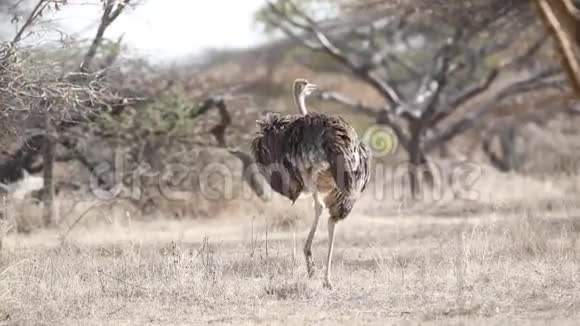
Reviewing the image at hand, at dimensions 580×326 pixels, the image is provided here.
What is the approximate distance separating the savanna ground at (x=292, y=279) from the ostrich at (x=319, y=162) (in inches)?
22.8

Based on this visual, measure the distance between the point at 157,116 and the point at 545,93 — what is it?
44.3 ft

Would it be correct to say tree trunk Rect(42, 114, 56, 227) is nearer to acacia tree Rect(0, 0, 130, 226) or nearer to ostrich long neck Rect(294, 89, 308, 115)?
acacia tree Rect(0, 0, 130, 226)

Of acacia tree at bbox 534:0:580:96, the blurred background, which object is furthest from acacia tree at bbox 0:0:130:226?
acacia tree at bbox 534:0:580:96

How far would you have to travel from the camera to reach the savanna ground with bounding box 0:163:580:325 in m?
6.97

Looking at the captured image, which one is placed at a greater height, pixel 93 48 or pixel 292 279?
pixel 93 48

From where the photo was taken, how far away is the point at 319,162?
829 centimetres

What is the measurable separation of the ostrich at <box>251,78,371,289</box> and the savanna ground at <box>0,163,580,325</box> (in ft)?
1.90

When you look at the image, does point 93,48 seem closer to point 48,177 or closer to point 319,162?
point 48,177

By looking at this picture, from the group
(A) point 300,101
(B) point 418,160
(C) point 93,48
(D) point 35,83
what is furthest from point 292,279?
(B) point 418,160

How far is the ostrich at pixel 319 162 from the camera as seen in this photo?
27.1ft

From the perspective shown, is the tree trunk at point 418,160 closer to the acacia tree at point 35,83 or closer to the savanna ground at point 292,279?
the savanna ground at point 292,279

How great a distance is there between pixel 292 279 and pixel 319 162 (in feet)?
3.22

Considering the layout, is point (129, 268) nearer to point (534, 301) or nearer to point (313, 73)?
point (534, 301)

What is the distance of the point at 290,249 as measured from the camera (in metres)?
9.83
